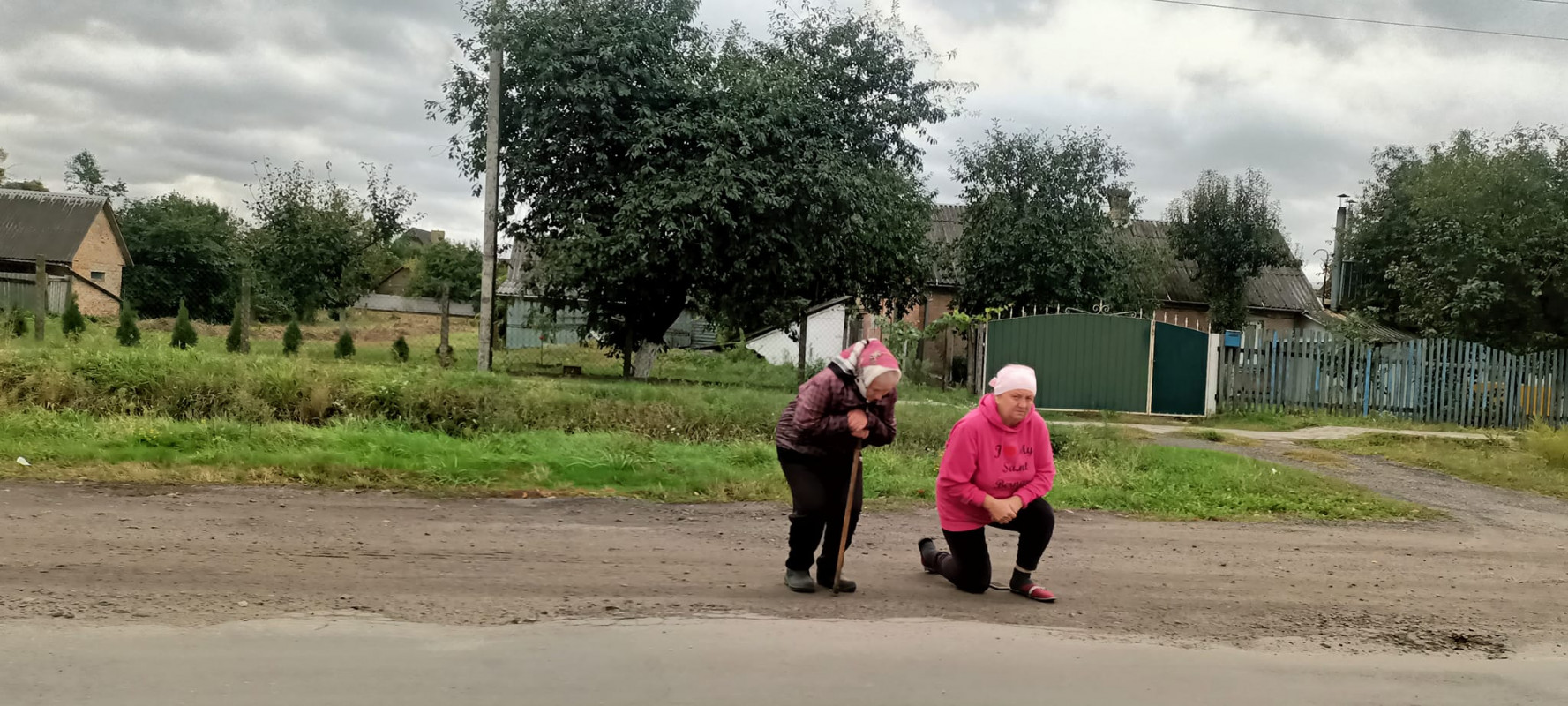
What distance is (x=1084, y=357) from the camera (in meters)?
19.4

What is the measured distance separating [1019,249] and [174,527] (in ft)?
77.0

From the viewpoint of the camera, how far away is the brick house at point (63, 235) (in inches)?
1551

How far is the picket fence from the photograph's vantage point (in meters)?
19.2

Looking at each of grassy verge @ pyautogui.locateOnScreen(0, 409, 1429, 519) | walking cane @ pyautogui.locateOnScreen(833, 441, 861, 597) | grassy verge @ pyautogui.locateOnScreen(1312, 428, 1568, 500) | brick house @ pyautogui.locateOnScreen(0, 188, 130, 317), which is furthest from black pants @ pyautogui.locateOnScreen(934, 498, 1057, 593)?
brick house @ pyautogui.locateOnScreen(0, 188, 130, 317)

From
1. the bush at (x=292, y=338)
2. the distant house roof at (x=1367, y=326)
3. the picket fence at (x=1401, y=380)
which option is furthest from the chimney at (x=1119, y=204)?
the bush at (x=292, y=338)

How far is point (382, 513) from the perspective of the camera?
732cm

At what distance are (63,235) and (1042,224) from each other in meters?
37.7

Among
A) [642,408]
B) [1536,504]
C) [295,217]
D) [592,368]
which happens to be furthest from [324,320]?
Result: [1536,504]

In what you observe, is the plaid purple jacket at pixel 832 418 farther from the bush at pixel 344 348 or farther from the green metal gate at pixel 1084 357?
the bush at pixel 344 348

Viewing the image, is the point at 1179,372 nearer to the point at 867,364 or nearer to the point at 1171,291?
the point at 867,364

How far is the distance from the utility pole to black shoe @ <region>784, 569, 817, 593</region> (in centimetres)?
1237

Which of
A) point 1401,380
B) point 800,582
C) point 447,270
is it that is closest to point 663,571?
point 800,582

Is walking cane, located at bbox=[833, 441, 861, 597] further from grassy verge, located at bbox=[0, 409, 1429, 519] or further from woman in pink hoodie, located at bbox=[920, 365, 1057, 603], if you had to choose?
grassy verge, located at bbox=[0, 409, 1429, 519]

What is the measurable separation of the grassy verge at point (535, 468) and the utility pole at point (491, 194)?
6701 mm
